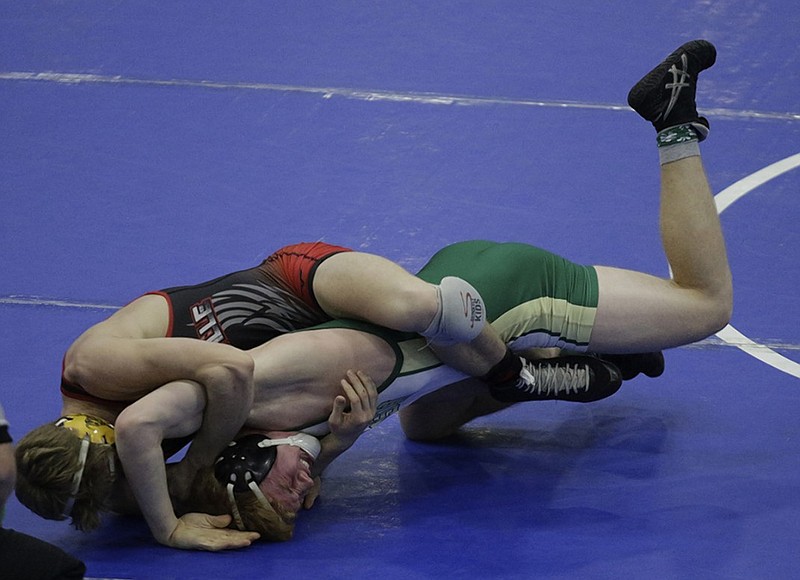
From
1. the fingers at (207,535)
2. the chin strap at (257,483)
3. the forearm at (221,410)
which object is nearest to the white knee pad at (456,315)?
the chin strap at (257,483)

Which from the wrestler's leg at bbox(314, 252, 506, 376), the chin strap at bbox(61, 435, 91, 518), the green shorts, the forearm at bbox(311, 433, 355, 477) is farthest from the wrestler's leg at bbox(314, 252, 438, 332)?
the chin strap at bbox(61, 435, 91, 518)

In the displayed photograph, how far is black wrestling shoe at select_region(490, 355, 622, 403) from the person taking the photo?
4312 millimetres

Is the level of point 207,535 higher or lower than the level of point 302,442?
lower

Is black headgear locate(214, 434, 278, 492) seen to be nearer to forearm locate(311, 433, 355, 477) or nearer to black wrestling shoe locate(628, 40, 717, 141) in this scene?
forearm locate(311, 433, 355, 477)

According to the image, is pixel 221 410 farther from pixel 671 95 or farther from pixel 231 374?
pixel 671 95

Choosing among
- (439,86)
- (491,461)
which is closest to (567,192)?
(439,86)

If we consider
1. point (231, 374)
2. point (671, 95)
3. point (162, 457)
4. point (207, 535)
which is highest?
point (671, 95)

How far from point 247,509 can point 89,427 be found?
515mm

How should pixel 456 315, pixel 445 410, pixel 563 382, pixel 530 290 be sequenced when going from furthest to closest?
pixel 445 410 < pixel 563 382 < pixel 530 290 < pixel 456 315

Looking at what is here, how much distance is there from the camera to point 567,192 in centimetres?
581

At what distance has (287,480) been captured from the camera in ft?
12.9

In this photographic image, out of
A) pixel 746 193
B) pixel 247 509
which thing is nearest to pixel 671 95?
pixel 746 193

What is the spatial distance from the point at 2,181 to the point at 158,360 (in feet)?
8.51

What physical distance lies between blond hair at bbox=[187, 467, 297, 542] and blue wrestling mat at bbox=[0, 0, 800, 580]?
61 mm
